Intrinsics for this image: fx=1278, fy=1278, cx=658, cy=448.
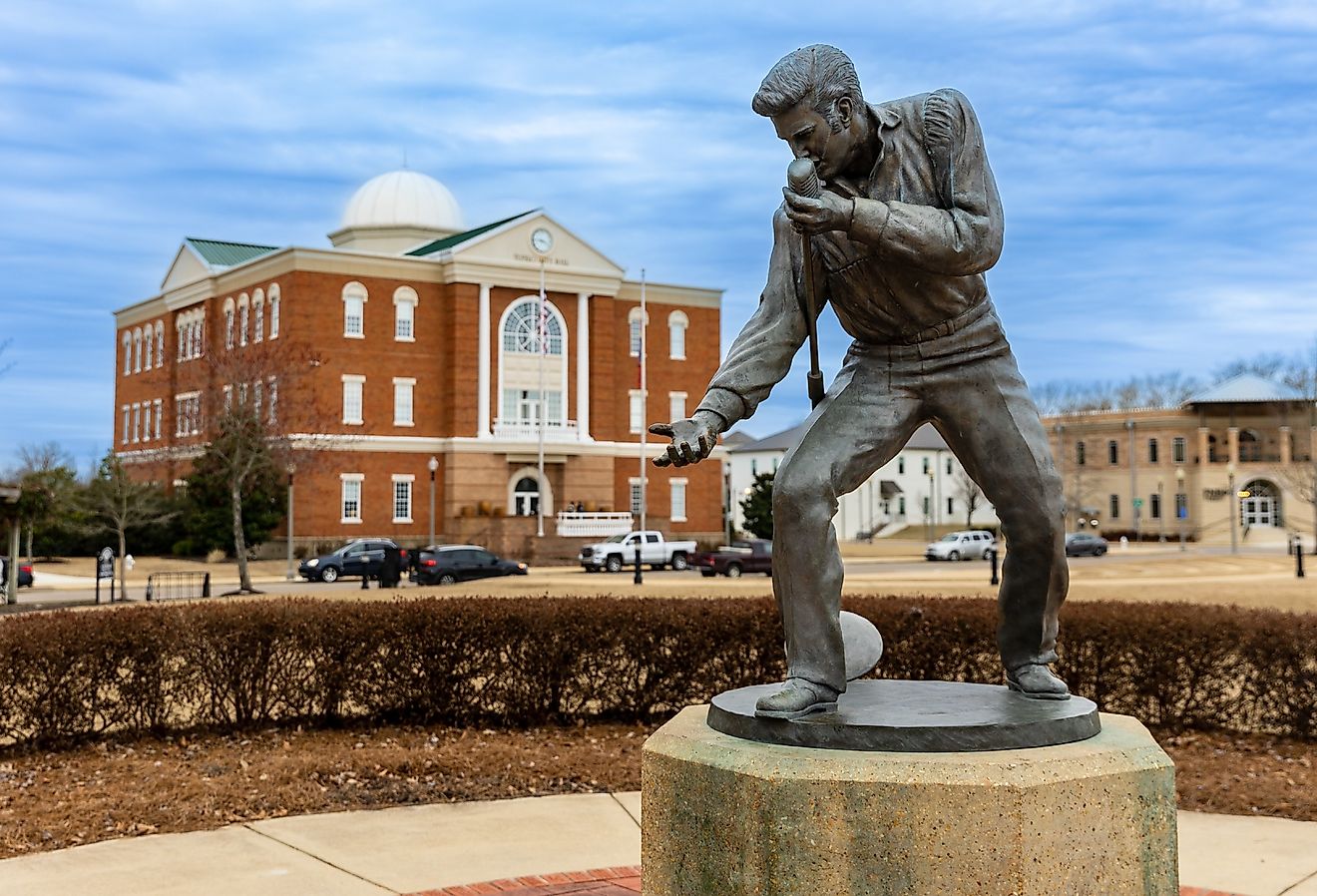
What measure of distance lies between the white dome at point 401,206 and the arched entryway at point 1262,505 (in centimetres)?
4720

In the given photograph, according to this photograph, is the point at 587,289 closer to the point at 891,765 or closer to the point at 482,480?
the point at 482,480

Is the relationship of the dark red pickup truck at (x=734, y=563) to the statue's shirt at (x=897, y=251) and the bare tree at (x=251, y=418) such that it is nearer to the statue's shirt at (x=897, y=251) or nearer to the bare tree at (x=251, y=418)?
the bare tree at (x=251, y=418)

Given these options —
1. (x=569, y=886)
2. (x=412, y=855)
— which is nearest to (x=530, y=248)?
(x=412, y=855)

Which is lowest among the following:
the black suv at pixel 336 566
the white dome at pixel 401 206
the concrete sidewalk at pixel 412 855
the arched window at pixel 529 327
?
the concrete sidewalk at pixel 412 855

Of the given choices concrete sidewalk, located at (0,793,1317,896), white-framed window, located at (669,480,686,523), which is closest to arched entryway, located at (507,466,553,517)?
white-framed window, located at (669,480,686,523)

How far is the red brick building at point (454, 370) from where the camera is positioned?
48781mm

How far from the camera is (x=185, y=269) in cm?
5656

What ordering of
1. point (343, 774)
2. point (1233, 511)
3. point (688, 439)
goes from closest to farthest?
point (688, 439) < point (343, 774) < point (1233, 511)

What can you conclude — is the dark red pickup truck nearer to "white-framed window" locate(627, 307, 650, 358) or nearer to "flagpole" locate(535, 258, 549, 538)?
"flagpole" locate(535, 258, 549, 538)

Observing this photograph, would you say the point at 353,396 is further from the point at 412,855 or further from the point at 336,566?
the point at 412,855

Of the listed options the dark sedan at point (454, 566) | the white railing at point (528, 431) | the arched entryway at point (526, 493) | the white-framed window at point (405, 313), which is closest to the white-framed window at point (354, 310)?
the white-framed window at point (405, 313)

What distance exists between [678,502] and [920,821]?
52.7 m

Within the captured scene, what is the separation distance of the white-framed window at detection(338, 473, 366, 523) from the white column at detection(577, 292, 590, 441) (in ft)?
29.9

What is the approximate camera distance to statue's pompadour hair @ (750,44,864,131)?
159 inches
